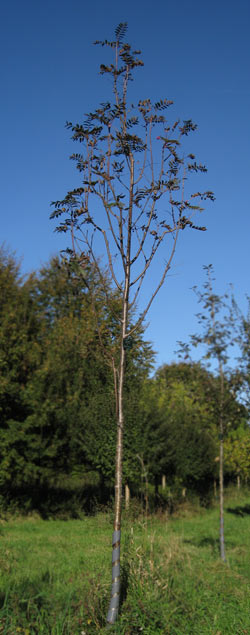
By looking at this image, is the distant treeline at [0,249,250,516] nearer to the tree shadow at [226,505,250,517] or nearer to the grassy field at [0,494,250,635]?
the tree shadow at [226,505,250,517]

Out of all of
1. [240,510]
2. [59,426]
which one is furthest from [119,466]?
[240,510]

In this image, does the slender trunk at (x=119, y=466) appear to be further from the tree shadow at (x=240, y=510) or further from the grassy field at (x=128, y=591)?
the tree shadow at (x=240, y=510)

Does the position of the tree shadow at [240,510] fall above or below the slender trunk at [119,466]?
below

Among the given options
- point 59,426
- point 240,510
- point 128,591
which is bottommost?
point 240,510

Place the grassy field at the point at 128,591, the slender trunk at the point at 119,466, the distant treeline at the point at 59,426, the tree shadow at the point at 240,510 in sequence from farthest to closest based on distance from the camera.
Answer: the tree shadow at the point at 240,510
the distant treeline at the point at 59,426
the grassy field at the point at 128,591
the slender trunk at the point at 119,466

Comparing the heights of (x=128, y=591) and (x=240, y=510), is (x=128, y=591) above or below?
above

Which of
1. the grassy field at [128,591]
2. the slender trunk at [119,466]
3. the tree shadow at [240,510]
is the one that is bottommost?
the tree shadow at [240,510]

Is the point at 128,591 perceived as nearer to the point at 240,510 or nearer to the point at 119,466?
the point at 119,466

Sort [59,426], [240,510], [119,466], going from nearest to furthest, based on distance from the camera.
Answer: [119,466] → [59,426] → [240,510]

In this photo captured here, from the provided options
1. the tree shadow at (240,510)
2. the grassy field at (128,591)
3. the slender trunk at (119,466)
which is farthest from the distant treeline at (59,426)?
the slender trunk at (119,466)

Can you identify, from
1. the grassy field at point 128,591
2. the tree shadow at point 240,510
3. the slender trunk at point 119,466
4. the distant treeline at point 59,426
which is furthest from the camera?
the tree shadow at point 240,510

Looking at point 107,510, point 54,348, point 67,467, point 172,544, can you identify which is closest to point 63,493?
point 67,467

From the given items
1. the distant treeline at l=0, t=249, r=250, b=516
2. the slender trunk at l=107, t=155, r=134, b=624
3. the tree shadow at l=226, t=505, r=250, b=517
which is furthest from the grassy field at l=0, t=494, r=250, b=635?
the tree shadow at l=226, t=505, r=250, b=517

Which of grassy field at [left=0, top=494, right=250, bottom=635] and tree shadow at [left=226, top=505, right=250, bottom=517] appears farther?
tree shadow at [left=226, top=505, right=250, bottom=517]
